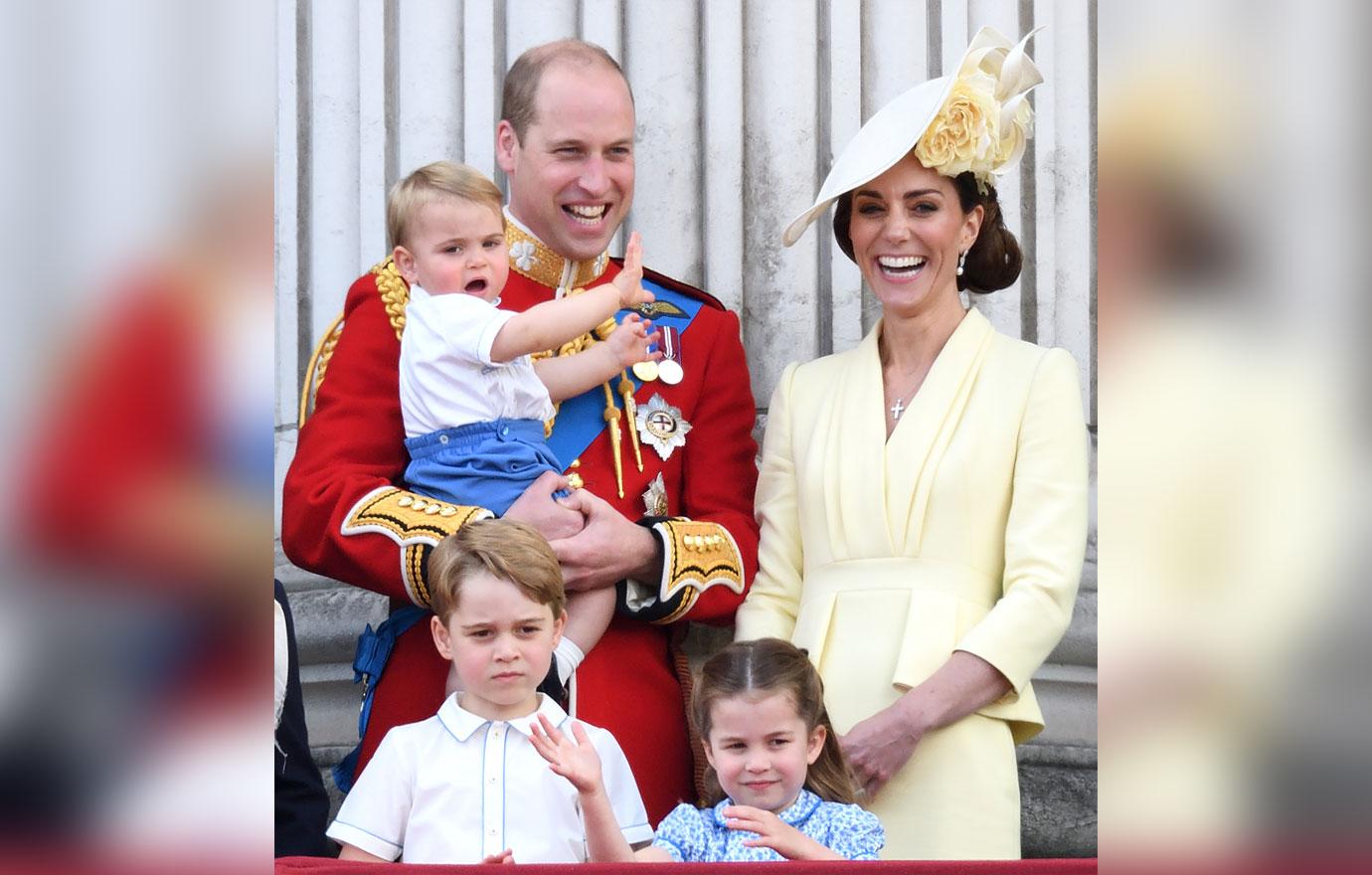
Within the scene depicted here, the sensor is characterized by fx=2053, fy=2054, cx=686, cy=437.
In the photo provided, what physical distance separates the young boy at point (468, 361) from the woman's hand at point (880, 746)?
1.65ft

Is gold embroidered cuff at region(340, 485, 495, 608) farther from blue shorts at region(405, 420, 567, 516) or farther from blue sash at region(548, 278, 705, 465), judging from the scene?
blue sash at region(548, 278, 705, 465)

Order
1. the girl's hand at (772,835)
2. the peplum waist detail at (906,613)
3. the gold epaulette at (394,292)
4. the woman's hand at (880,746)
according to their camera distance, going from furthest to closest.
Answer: the gold epaulette at (394,292), the peplum waist detail at (906,613), the woman's hand at (880,746), the girl's hand at (772,835)

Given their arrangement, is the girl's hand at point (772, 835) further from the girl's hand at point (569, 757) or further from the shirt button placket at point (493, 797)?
the shirt button placket at point (493, 797)

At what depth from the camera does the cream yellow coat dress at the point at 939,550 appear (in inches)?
125

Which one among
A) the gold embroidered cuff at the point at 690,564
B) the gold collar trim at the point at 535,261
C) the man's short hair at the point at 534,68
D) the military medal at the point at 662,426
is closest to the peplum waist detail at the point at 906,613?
the gold embroidered cuff at the point at 690,564

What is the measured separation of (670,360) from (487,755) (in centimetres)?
106

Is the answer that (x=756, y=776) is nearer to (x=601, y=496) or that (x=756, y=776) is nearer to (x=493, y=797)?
(x=493, y=797)

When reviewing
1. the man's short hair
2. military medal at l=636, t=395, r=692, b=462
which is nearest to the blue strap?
military medal at l=636, t=395, r=692, b=462

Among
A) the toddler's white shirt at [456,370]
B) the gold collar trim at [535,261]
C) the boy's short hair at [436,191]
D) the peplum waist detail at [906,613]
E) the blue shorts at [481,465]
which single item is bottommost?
the peplum waist detail at [906,613]

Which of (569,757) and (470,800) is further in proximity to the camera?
(470,800)

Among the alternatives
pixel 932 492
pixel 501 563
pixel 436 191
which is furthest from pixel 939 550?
pixel 436 191

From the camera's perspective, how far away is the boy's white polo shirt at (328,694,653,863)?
111 inches

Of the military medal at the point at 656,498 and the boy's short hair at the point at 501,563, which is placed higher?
the military medal at the point at 656,498

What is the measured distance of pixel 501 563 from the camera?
9.61ft
